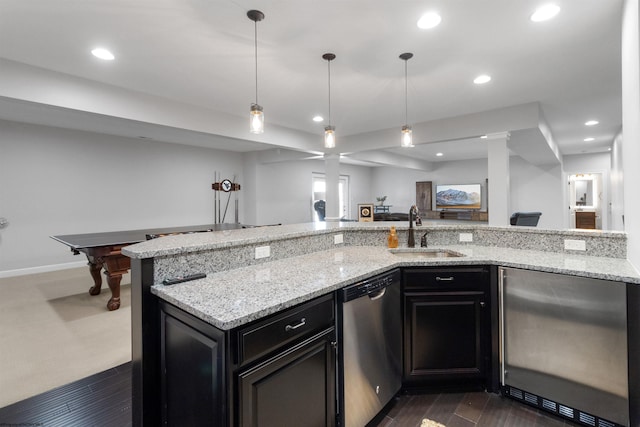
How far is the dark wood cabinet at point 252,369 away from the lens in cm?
108

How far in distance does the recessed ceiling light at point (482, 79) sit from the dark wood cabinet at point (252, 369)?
3.00 meters

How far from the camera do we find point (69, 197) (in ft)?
17.7

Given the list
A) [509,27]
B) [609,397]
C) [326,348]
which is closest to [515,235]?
[609,397]

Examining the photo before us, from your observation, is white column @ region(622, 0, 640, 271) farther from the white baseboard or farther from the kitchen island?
the white baseboard

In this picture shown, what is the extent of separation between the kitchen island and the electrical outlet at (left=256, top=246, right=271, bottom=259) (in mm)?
16

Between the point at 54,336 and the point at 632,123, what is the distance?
15.3 ft

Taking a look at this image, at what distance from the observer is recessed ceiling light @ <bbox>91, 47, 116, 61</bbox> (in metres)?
2.58

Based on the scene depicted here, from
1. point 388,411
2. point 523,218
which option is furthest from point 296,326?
point 523,218

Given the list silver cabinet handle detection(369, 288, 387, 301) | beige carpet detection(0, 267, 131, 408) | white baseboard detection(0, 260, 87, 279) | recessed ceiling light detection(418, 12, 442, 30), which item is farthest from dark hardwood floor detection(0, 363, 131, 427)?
white baseboard detection(0, 260, 87, 279)

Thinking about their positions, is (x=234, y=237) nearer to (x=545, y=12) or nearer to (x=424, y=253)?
(x=424, y=253)

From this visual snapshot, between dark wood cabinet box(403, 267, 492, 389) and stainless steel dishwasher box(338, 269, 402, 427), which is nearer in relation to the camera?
stainless steel dishwasher box(338, 269, 402, 427)

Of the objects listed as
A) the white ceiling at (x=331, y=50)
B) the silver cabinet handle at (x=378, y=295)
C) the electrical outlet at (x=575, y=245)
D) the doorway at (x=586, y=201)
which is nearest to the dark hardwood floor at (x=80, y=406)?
the silver cabinet handle at (x=378, y=295)

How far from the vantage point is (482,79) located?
3.24 meters

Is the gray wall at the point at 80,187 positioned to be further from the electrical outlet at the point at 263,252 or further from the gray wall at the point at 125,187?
the electrical outlet at the point at 263,252
